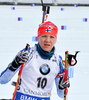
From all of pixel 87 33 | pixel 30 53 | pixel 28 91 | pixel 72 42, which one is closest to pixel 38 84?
pixel 28 91

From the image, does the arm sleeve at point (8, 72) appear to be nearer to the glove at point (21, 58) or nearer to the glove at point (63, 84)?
the glove at point (21, 58)

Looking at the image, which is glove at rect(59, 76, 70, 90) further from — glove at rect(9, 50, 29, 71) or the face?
glove at rect(9, 50, 29, 71)

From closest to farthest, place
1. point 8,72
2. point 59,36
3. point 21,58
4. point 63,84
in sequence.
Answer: point 21,58 → point 8,72 → point 63,84 → point 59,36

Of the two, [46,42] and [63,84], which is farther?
[63,84]

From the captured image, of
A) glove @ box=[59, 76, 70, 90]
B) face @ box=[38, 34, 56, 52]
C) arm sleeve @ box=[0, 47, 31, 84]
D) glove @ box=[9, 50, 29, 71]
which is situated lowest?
glove @ box=[59, 76, 70, 90]

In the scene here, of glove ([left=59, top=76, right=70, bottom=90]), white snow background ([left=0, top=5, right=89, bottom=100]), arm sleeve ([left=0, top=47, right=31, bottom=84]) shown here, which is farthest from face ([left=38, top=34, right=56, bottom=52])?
white snow background ([left=0, top=5, right=89, bottom=100])

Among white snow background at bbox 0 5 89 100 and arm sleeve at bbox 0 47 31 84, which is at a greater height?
white snow background at bbox 0 5 89 100

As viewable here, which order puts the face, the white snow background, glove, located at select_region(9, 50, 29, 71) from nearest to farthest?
glove, located at select_region(9, 50, 29, 71), the face, the white snow background

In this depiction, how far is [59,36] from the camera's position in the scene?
557 centimetres

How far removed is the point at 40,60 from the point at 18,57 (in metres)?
0.21

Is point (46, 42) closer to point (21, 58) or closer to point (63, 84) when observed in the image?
point (21, 58)

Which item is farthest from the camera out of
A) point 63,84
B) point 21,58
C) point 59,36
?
point 59,36

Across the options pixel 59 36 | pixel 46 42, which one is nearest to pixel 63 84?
pixel 46 42

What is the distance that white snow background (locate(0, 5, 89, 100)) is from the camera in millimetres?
3520
